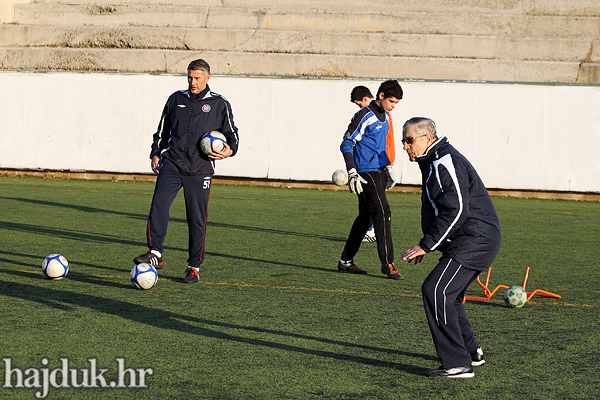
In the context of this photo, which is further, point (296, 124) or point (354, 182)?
point (296, 124)

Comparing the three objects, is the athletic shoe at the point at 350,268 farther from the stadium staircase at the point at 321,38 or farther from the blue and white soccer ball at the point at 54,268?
the stadium staircase at the point at 321,38

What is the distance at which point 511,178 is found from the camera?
19578 millimetres

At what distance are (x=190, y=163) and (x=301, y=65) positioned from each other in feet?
48.3

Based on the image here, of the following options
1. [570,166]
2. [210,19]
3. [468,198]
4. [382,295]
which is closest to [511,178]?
[570,166]

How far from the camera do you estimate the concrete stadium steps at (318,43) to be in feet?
73.2

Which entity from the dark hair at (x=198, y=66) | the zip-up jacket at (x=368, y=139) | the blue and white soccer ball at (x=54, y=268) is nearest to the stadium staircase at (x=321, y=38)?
the zip-up jacket at (x=368, y=139)

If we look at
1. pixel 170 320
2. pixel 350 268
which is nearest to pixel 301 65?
pixel 350 268

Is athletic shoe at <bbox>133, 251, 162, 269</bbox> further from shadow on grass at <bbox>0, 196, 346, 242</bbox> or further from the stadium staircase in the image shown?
the stadium staircase

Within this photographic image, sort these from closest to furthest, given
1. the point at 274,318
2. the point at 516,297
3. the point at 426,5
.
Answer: the point at 274,318 → the point at 516,297 → the point at 426,5

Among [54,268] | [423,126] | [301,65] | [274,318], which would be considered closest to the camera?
[423,126]

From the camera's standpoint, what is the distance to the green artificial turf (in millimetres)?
4715

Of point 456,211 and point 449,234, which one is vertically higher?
point 456,211

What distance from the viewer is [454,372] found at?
4883 millimetres

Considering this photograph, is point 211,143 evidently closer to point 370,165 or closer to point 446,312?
point 370,165
